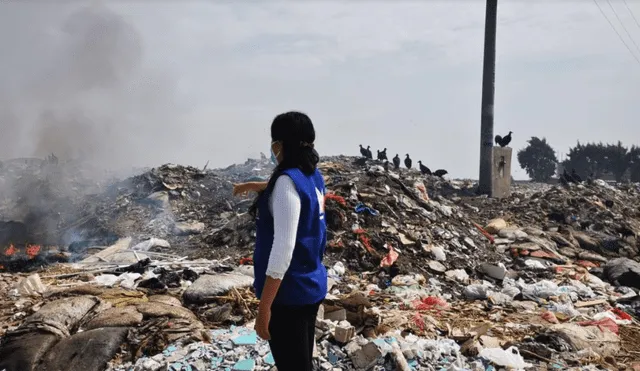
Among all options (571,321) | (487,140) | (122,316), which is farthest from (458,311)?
(487,140)

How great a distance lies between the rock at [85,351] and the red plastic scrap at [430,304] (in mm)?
2965

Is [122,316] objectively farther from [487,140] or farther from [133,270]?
[487,140]

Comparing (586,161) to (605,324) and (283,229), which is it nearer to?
(605,324)

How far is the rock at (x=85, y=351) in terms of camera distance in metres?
3.59

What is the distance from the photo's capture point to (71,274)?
6211mm

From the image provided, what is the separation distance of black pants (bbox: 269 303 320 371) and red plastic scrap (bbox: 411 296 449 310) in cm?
336

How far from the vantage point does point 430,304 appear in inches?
221

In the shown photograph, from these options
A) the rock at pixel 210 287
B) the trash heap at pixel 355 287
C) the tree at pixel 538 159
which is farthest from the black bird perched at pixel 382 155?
the tree at pixel 538 159

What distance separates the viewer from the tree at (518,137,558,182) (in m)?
33.7

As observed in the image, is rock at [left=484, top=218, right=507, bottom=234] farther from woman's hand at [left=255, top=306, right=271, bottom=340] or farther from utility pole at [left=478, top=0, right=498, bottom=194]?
woman's hand at [left=255, top=306, right=271, bottom=340]

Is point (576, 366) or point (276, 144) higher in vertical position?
point (276, 144)

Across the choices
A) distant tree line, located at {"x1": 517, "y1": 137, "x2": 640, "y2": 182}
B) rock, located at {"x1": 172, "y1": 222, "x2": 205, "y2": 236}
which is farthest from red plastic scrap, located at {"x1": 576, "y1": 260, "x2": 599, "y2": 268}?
distant tree line, located at {"x1": 517, "y1": 137, "x2": 640, "y2": 182}

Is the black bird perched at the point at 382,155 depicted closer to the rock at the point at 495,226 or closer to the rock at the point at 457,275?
the rock at the point at 495,226

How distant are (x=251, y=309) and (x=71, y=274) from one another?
112 inches
